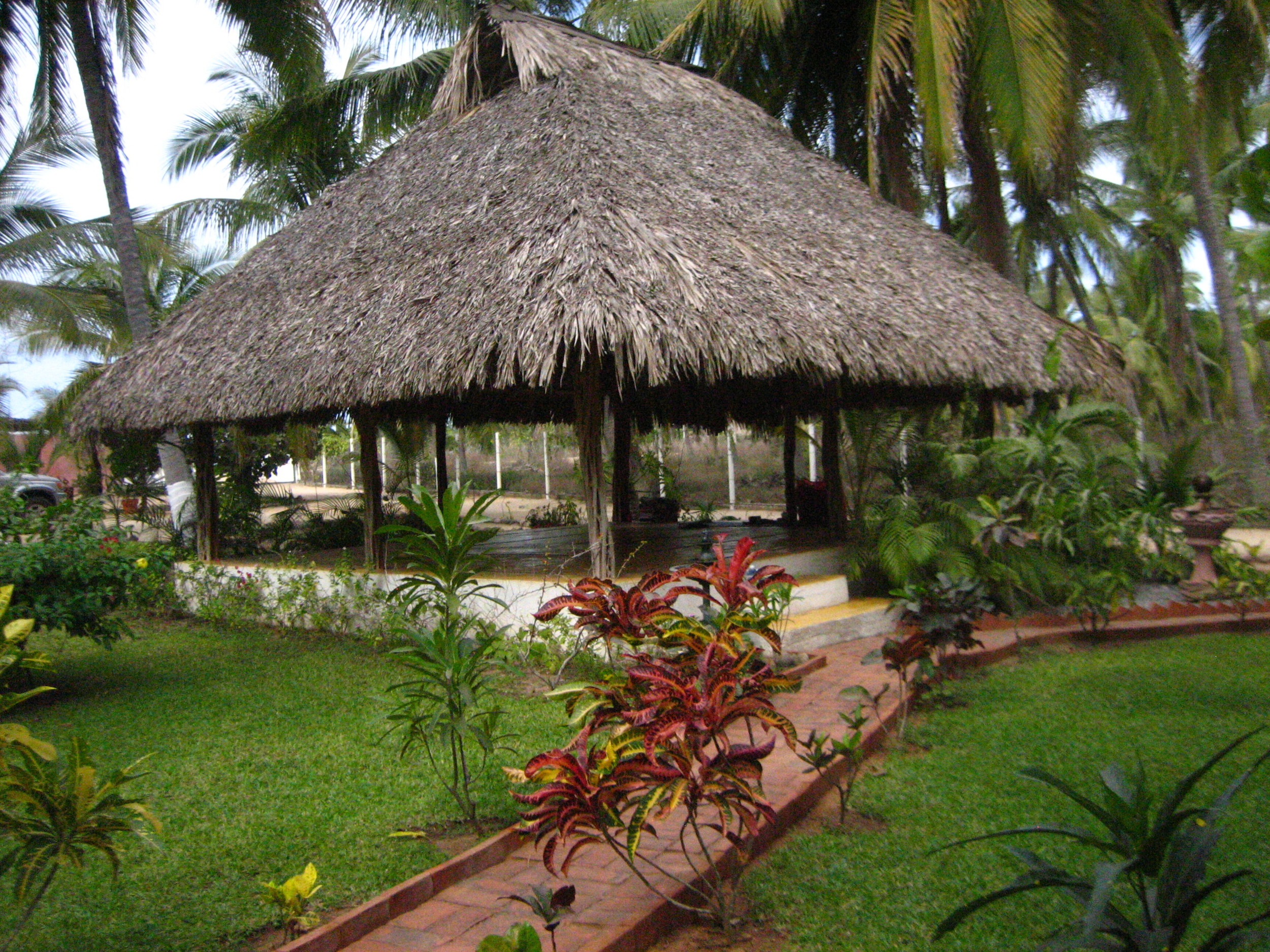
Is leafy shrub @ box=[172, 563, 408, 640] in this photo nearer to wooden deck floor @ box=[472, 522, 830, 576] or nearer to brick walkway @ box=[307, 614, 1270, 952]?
wooden deck floor @ box=[472, 522, 830, 576]

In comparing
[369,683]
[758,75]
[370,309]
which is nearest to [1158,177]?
[758,75]

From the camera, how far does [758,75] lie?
12.9 m

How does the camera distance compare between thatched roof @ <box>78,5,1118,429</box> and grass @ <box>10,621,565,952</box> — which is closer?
→ grass @ <box>10,621,565,952</box>

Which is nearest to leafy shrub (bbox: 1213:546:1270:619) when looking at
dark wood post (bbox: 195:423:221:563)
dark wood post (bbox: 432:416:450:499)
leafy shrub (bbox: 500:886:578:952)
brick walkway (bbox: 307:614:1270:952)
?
brick walkway (bbox: 307:614:1270:952)

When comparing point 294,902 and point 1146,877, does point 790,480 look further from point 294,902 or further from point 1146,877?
point 1146,877

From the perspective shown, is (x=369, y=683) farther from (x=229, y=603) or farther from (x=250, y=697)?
(x=229, y=603)

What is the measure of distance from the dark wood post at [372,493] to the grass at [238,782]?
932 millimetres

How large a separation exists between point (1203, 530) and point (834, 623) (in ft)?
11.7

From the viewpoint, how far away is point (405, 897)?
3295 millimetres

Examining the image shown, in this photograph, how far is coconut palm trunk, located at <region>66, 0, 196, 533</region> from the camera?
36.5ft

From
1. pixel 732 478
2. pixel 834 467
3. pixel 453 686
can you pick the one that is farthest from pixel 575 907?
pixel 732 478

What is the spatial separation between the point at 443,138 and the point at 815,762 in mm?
7766

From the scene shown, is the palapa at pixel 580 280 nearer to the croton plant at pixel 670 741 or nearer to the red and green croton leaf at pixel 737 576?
the red and green croton leaf at pixel 737 576

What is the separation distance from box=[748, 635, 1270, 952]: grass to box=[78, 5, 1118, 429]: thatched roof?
2494 millimetres
